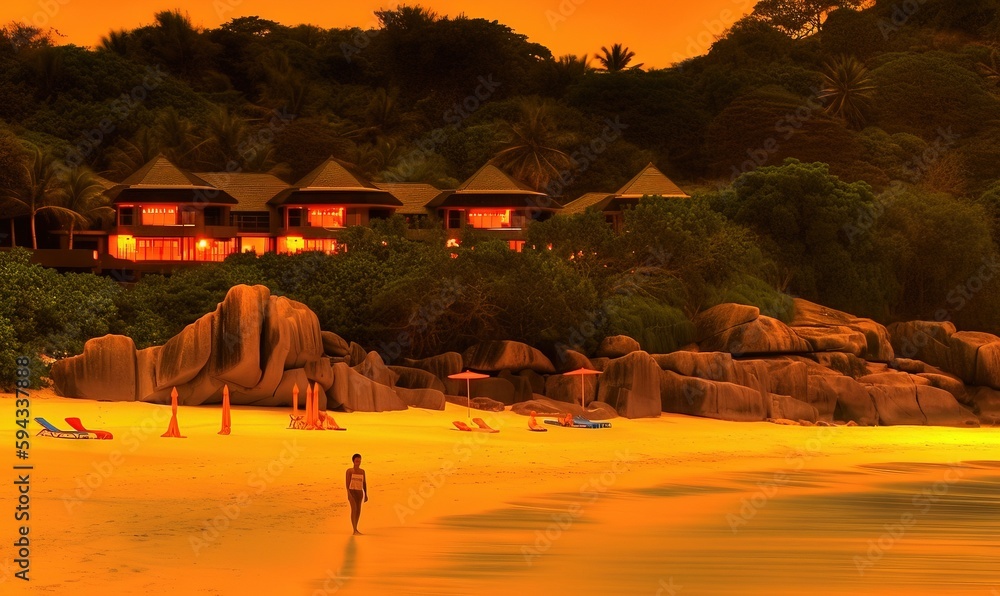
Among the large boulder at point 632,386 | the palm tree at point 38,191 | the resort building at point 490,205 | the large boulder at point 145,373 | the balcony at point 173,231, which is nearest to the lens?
the large boulder at point 145,373

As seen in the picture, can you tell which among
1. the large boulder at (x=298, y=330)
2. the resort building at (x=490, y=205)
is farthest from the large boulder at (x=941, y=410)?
the resort building at (x=490, y=205)

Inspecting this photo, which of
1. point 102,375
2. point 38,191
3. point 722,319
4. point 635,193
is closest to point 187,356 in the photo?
point 102,375

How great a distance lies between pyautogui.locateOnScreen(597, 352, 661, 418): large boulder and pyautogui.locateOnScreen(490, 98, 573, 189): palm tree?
41.5 meters

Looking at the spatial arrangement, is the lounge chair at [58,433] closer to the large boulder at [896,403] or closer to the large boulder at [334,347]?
the large boulder at [334,347]

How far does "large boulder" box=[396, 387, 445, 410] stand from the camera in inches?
1223

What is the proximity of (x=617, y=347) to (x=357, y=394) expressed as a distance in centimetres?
1023

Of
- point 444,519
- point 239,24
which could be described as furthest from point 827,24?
point 444,519

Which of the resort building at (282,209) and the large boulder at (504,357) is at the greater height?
the resort building at (282,209)

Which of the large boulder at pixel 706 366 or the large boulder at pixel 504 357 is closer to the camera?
the large boulder at pixel 504 357

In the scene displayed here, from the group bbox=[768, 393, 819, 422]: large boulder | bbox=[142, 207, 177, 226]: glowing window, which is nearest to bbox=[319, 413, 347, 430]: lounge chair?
bbox=[768, 393, 819, 422]: large boulder

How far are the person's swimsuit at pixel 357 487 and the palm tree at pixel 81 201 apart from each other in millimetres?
48090

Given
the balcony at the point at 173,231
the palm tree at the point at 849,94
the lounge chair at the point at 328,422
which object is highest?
the palm tree at the point at 849,94

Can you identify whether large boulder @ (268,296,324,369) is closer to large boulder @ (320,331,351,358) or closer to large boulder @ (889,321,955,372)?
large boulder @ (320,331,351,358)

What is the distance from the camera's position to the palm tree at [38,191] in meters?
59.4
